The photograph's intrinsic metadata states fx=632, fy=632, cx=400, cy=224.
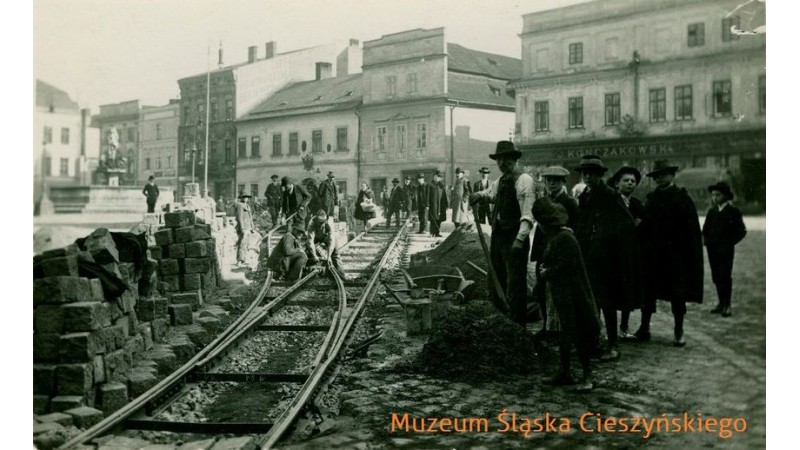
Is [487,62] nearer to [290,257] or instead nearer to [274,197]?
[274,197]

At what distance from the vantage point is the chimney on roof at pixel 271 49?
5.71 meters

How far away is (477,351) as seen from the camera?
4.94 m

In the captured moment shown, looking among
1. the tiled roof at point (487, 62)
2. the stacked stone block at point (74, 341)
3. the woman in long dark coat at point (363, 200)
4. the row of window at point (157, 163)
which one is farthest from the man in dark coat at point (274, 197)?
the tiled roof at point (487, 62)

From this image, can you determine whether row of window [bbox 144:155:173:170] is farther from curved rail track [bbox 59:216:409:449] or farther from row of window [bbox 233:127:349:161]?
curved rail track [bbox 59:216:409:449]

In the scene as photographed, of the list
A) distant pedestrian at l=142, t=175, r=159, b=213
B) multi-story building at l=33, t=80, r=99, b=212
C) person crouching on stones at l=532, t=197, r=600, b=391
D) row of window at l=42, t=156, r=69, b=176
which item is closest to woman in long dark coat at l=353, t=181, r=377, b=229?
distant pedestrian at l=142, t=175, r=159, b=213

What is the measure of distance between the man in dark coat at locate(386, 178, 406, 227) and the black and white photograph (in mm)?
41

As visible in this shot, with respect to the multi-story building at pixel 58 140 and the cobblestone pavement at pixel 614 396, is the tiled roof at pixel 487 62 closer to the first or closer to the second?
the cobblestone pavement at pixel 614 396

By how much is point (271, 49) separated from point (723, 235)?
13.6ft

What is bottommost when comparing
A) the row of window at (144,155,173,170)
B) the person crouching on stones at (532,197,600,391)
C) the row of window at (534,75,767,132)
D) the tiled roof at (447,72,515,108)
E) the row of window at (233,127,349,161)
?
the person crouching on stones at (532,197,600,391)

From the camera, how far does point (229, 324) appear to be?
640 centimetres

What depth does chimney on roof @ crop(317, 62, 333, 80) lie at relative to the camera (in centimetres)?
615

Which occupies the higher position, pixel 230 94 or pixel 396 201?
pixel 230 94

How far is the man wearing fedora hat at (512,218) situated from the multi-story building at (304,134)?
1.46 metres

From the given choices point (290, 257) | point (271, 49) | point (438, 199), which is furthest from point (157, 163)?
point (438, 199)
